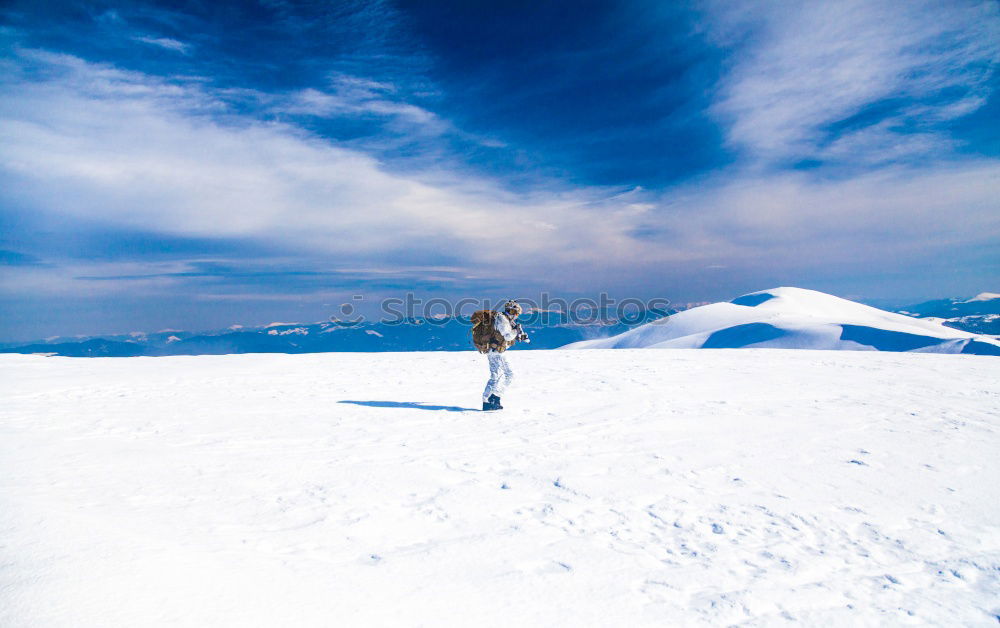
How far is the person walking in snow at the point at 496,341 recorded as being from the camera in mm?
10164

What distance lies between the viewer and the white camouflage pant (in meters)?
10.2

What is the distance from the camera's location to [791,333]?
9962 centimetres

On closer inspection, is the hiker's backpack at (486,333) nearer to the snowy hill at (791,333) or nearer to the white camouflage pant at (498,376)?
the white camouflage pant at (498,376)

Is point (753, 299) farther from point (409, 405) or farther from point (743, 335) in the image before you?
point (409, 405)

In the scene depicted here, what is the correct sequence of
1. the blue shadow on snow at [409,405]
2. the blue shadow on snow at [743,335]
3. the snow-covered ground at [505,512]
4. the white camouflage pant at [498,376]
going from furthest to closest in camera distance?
1. the blue shadow on snow at [743,335]
2. the blue shadow on snow at [409,405]
3. the white camouflage pant at [498,376]
4. the snow-covered ground at [505,512]

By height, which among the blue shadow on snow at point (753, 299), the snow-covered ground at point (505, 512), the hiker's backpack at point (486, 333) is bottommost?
the snow-covered ground at point (505, 512)

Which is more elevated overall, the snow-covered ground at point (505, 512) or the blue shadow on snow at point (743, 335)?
the snow-covered ground at point (505, 512)

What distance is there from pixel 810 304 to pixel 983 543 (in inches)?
6695

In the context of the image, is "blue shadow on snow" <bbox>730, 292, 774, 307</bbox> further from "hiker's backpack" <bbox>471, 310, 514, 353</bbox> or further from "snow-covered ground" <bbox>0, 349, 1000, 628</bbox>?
"hiker's backpack" <bbox>471, 310, 514, 353</bbox>

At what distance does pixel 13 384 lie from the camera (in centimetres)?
1444

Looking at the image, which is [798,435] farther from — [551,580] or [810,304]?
[810,304]

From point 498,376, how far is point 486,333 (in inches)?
38.8

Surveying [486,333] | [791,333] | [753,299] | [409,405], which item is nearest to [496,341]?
[486,333]

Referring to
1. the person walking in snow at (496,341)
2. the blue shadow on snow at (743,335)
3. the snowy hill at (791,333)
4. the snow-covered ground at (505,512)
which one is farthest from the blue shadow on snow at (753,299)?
the person walking in snow at (496,341)
